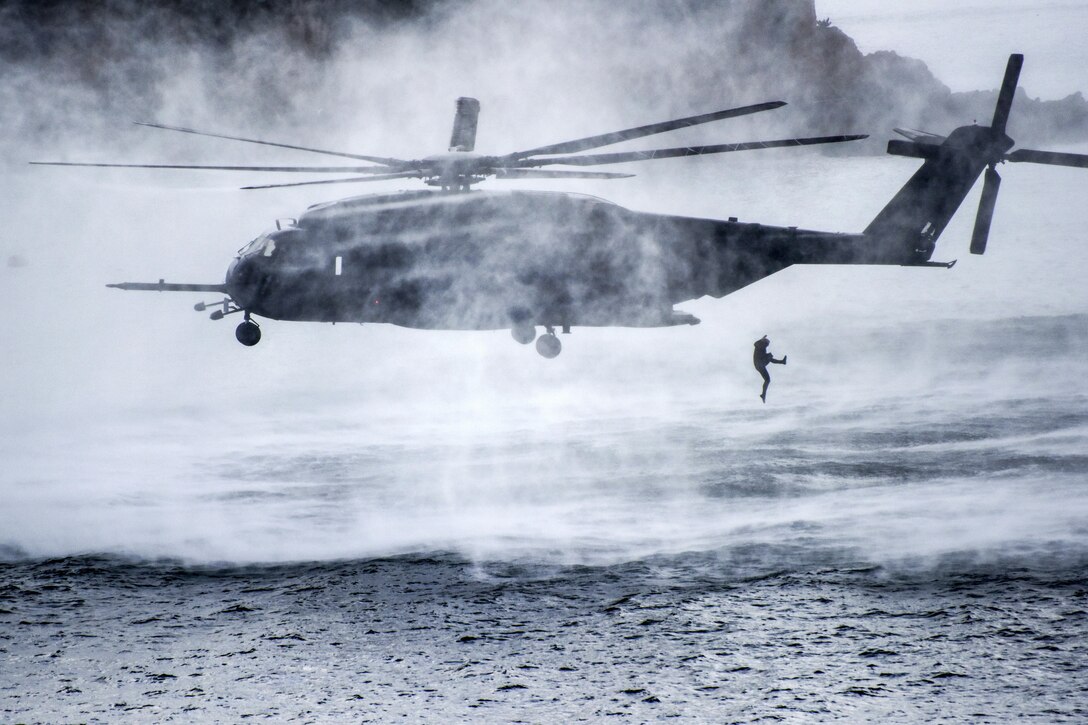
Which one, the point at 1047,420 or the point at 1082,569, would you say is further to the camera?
the point at 1047,420

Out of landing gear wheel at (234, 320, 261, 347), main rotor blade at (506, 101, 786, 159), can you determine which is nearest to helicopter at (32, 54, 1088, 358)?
landing gear wheel at (234, 320, 261, 347)

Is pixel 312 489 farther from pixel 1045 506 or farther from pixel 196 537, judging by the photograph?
pixel 1045 506

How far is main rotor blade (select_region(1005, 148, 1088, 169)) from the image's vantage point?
12.2 m

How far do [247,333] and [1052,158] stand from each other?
1166 centimetres

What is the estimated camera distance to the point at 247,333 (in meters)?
13.2

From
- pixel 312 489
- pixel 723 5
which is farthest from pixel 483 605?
pixel 723 5

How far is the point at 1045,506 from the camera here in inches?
788

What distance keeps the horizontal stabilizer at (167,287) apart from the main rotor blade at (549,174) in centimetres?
475

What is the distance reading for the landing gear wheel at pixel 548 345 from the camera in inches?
538

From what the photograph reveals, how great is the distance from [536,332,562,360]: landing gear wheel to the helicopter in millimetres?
17

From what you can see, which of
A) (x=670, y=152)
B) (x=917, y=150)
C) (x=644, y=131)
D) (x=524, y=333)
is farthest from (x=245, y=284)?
(x=917, y=150)

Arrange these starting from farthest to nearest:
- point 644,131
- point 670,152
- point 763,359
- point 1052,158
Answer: point 763,359
point 1052,158
point 670,152
point 644,131

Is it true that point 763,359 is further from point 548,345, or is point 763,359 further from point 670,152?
point 670,152

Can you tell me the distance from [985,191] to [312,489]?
17.8 meters
